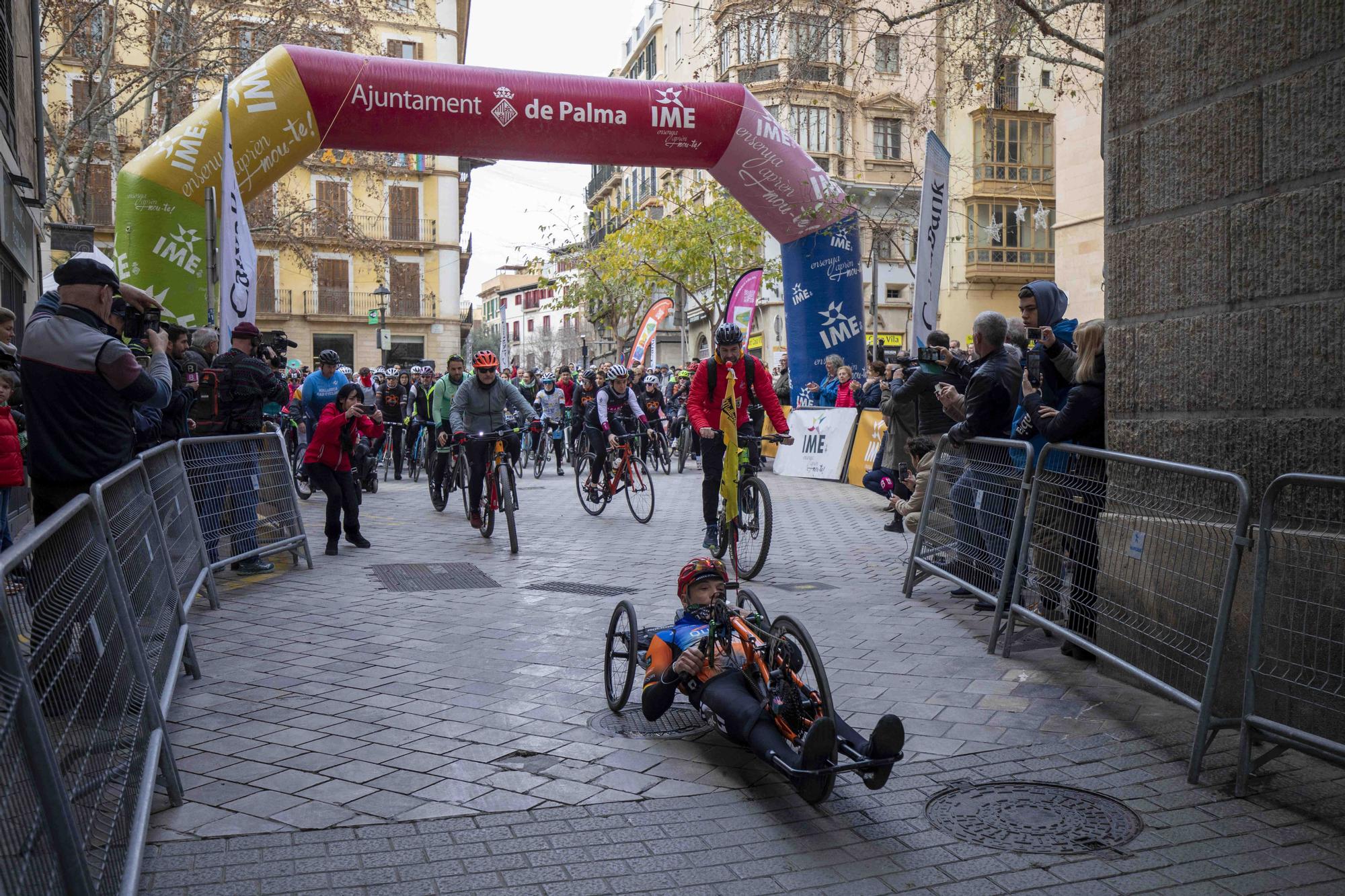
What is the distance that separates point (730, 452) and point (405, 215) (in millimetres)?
48789

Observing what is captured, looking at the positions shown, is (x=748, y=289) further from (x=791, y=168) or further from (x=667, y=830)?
(x=667, y=830)

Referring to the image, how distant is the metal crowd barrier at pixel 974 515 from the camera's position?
21.1ft

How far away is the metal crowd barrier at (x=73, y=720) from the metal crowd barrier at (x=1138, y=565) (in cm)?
363

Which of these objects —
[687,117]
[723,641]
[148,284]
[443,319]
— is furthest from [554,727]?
[443,319]

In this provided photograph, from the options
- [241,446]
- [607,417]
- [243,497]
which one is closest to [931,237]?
[607,417]

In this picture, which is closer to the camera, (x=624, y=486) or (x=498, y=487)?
(x=498, y=487)

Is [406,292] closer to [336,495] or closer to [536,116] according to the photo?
[536,116]

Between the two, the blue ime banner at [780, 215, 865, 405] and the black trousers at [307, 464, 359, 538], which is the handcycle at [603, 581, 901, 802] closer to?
the black trousers at [307, 464, 359, 538]

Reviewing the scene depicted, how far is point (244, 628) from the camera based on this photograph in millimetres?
7074

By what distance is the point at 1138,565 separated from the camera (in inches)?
205

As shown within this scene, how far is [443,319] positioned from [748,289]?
3543cm

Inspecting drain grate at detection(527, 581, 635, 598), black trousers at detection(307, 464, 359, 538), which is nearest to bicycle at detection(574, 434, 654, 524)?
black trousers at detection(307, 464, 359, 538)

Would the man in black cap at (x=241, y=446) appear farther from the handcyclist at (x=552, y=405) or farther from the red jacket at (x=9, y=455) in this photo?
the handcyclist at (x=552, y=405)

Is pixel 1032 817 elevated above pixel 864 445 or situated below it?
below
